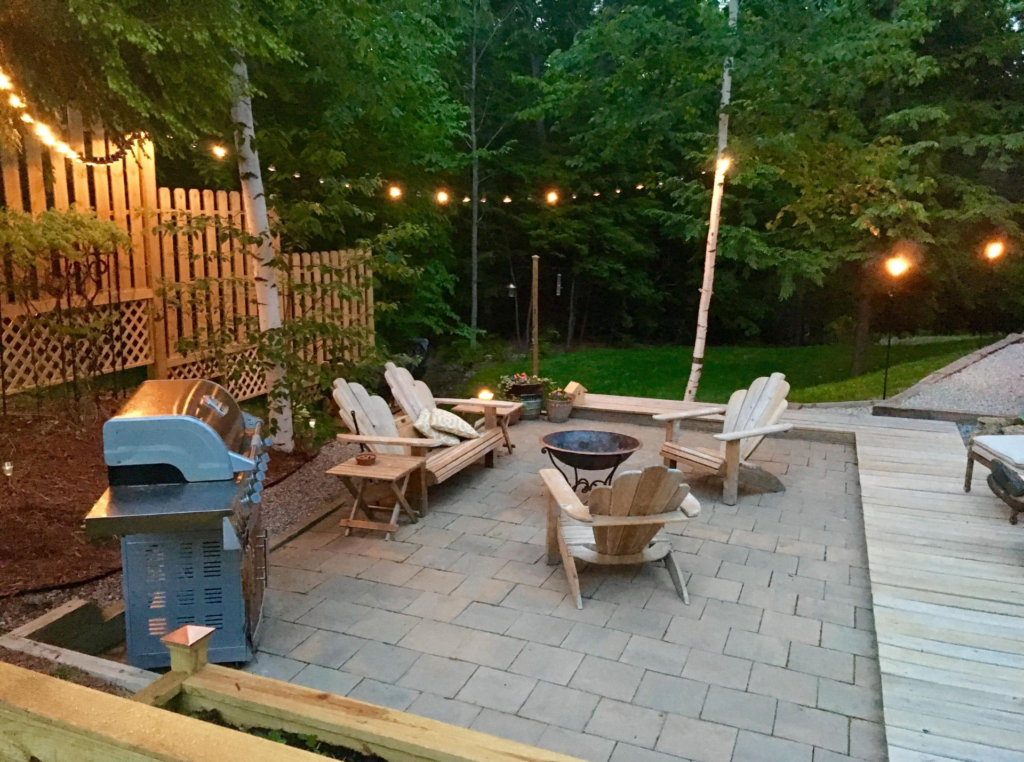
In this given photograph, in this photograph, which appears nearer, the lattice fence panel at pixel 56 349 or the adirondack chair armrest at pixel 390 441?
the adirondack chair armrest at pixel 390 441

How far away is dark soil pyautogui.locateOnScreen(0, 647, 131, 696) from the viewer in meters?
2.84

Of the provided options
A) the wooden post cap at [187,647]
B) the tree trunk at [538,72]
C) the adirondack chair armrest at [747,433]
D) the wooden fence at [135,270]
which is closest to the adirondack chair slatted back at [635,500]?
the adirondack chair armrest at [747,433]

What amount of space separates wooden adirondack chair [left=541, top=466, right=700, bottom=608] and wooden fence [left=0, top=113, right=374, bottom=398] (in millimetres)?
3061

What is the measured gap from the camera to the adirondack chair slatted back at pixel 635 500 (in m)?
3.66

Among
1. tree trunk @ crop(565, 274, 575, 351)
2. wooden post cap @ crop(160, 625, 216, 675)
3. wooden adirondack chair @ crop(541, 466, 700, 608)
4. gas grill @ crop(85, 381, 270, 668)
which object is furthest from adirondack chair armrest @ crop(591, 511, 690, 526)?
tree trunk @ crop(565, 274, 575, 351)

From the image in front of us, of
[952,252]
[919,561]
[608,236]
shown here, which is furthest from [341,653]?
[608,236]

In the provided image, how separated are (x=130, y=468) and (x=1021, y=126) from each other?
36.3 feet

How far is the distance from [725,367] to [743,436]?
8668mm

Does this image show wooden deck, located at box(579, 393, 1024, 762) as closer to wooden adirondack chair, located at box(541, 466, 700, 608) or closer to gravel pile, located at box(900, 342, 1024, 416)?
wooden adirondack chair, located at box(541, 466, 700, 608)

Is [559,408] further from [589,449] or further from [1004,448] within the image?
[1004,448]

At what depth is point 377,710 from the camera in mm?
2084

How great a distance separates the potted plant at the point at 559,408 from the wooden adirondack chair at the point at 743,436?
5.99 ft

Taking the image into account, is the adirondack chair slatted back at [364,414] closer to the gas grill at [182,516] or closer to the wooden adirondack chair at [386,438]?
the wooden adirondack chair at [386,438]

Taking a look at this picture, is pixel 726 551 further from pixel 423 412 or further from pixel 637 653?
pixel 423 412
